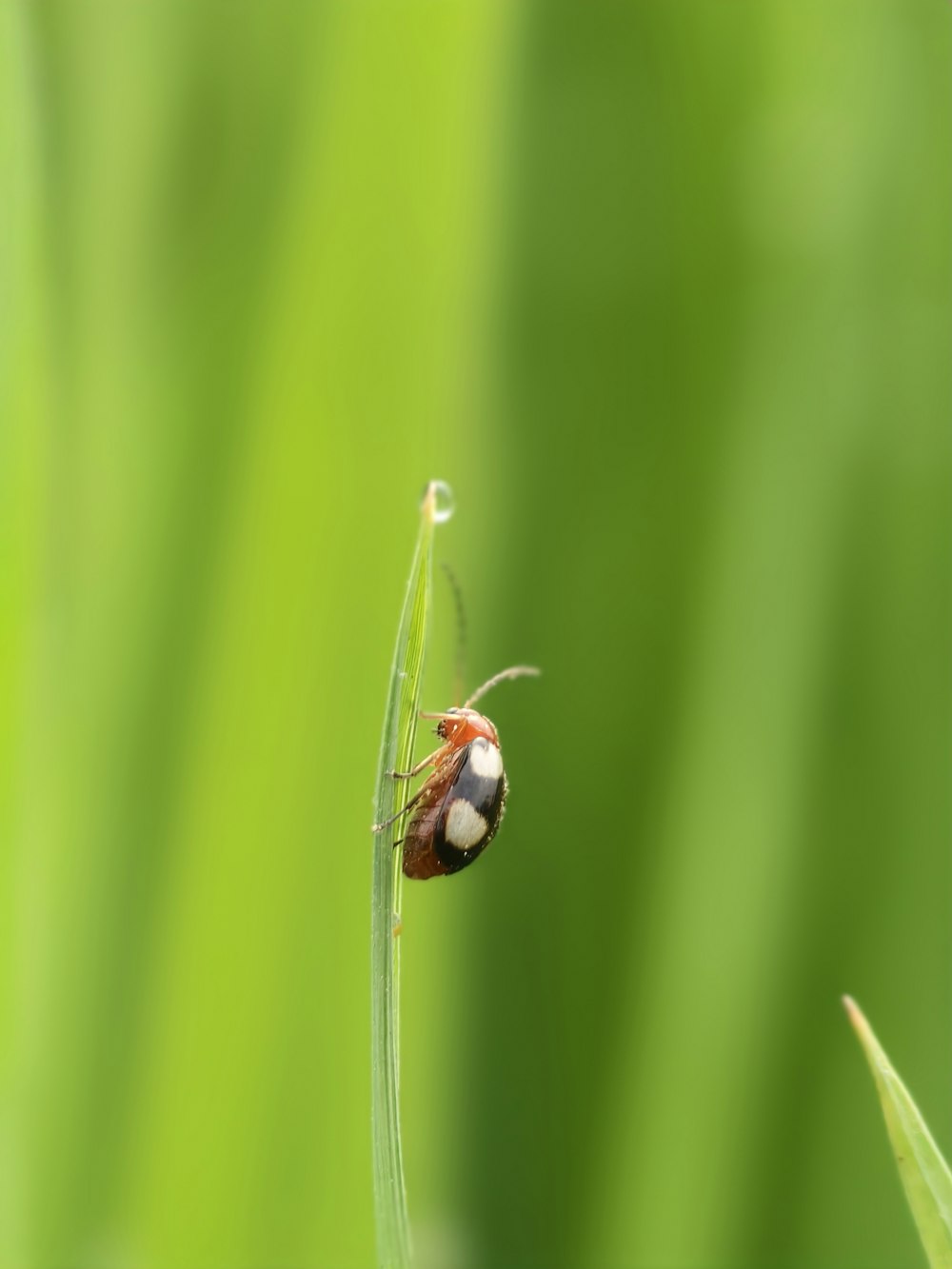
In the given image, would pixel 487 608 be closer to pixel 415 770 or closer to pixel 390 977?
pixel 415 770

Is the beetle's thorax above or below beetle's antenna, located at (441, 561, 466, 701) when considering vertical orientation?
below

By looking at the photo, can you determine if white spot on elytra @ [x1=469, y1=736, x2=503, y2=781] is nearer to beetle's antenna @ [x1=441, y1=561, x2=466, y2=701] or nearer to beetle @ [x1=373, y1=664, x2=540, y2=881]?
beetle @ [x1=373, y1=664, x2=540, y2=881]

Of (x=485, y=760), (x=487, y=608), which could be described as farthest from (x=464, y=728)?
(x=487, y=608)

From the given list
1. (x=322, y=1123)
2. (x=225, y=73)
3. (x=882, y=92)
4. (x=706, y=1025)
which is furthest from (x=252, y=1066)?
(x=882, y=92)

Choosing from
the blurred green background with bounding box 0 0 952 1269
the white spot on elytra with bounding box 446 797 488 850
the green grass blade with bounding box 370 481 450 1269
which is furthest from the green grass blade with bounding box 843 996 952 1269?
the blurred green background with bounding box 0 0 952 1269

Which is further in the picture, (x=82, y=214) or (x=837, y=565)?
(x=837, y=565)

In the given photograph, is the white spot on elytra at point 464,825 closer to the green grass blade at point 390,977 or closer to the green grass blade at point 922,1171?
the green grass blade at point 390,977

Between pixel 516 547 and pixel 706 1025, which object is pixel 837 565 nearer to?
pixel 516 547
